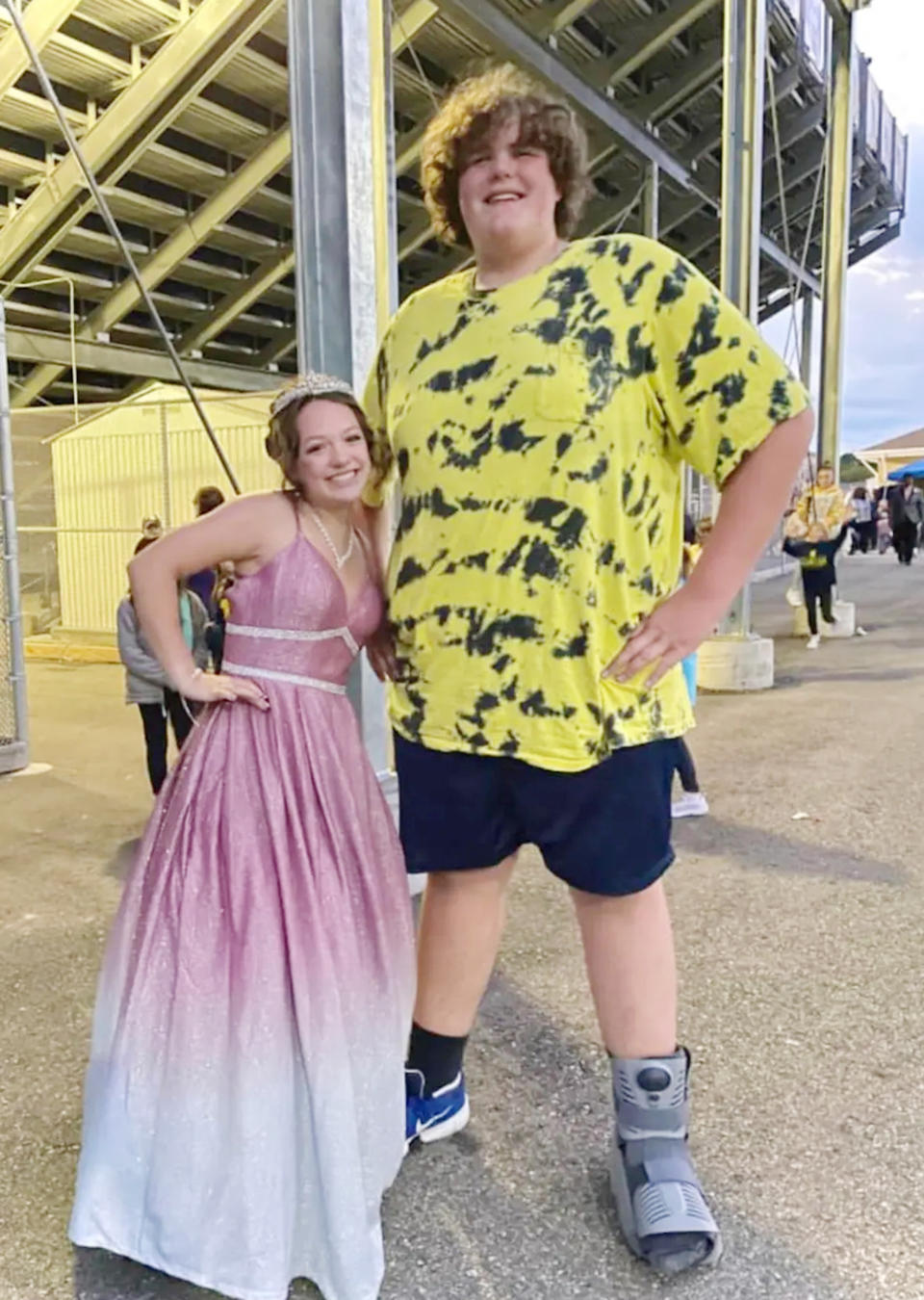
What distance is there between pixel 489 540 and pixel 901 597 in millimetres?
12699

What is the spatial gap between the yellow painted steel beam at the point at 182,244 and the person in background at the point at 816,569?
256 inches

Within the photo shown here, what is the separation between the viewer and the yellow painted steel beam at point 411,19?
9.21 m

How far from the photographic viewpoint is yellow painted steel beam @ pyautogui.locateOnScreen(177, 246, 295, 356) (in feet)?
44.7

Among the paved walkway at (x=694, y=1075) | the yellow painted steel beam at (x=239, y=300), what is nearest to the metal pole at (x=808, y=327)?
the yellow painted steel beam at (x=239, y=300)

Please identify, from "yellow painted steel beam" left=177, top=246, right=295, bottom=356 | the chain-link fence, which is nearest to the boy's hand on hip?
the chain-link fence

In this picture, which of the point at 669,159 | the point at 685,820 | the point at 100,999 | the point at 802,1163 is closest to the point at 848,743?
the point at 685,820

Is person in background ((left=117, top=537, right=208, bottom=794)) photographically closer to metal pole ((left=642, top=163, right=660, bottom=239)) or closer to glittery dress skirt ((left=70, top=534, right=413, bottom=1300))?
glittery dress skirt ((left=70, top=534, right=413, bottom=1300))

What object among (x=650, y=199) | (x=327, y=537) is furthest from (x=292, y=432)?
(x=650, y=199)

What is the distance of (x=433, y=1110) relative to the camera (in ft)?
6.68

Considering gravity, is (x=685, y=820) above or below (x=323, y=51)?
below

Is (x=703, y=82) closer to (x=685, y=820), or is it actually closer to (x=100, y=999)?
(x=685, y=820)

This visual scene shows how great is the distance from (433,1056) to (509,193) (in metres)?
1.53

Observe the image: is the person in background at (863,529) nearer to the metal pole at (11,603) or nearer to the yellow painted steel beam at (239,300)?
the yellow painted steel beam at (239,300)

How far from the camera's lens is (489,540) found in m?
1.65
